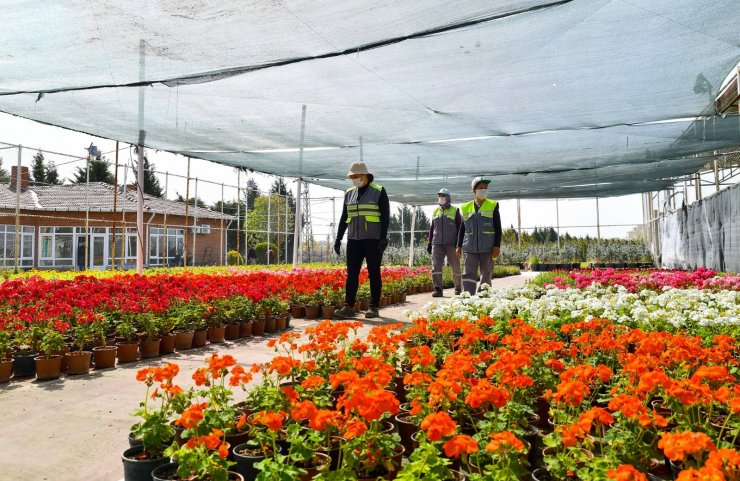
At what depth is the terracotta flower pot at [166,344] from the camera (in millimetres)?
4664

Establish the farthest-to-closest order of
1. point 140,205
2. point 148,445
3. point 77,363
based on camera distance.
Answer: point 140,205 < point 77,363 < point 148,445

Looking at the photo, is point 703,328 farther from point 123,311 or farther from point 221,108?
point 221,108

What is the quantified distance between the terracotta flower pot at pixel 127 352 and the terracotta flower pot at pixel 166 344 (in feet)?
1.00

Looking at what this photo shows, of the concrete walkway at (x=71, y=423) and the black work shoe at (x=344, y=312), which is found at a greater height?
the black work shoe at (x=344, y=312)

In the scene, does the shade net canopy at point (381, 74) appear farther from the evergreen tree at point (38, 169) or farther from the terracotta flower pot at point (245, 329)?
the evergreen tree at point (38, 169)

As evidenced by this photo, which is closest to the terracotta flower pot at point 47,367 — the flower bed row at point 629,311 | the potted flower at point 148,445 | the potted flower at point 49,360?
the potted flower at point 49,360

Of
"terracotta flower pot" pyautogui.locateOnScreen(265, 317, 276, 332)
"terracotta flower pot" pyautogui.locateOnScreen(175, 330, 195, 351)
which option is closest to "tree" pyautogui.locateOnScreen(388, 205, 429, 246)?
"terracotta flower pot" pyautogui.locateOnScreen(265, 317, 276, 332)

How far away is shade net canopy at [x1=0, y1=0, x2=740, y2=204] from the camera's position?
4.09m

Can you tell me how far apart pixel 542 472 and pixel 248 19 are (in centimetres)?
374

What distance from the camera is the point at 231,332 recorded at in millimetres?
5387

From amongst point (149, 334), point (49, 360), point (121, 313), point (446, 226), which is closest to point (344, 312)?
point (149, 334)

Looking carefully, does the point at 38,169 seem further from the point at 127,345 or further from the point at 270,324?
the point at 127,345

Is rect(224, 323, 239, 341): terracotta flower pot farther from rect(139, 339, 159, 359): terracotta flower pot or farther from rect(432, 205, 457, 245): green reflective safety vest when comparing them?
rect(432, 205, 457, 245): green reflective safety vest

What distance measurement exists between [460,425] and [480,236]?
5401 mm
